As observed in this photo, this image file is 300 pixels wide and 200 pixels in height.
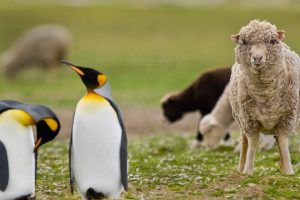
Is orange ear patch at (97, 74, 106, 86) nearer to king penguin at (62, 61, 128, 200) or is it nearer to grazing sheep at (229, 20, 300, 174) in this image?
king penguin at (62, 61, 128, 200)

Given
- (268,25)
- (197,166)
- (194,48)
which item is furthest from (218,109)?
(194,48)

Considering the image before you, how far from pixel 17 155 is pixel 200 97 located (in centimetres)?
1006

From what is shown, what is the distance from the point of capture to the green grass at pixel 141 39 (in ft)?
141

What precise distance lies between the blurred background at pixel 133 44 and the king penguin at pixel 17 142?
20031mm

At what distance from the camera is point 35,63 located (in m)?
44.3

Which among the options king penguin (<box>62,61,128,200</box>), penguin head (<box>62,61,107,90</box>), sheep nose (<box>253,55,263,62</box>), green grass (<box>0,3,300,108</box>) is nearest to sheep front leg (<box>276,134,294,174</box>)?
sheep nose (<box>253,55,263,62</box>)

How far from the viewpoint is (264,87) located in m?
11.2

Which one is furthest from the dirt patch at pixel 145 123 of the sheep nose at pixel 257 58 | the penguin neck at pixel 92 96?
the penguin neck at pixel 92 96

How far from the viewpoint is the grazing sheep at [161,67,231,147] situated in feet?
61.2

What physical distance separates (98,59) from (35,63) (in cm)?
915

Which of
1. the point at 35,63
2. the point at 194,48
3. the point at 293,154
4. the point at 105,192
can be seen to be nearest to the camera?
the point at 105,192

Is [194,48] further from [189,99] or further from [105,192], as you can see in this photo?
[105,192]

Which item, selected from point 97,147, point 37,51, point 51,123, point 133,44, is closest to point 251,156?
point 97,147

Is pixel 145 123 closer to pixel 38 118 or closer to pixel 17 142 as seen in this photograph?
pixel 17 142
